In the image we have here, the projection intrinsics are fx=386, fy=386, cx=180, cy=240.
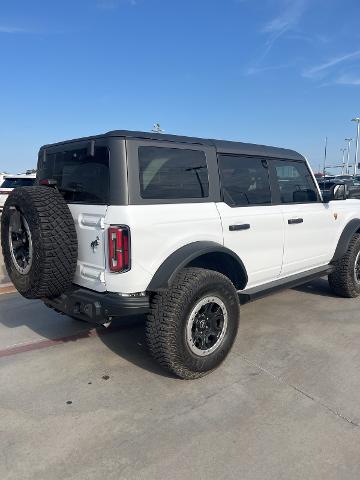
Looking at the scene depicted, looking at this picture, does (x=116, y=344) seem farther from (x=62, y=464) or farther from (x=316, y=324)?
(x=316, y=324)

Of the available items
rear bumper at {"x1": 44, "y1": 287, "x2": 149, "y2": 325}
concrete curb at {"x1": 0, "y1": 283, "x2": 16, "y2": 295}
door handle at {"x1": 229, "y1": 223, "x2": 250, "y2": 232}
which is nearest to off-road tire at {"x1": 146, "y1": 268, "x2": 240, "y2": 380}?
rear bumper at {"x1": 44, "y1": 287, "x2": 149, "y2": 325}

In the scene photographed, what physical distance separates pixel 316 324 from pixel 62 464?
9.95ft

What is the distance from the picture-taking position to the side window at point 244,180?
3537 mm

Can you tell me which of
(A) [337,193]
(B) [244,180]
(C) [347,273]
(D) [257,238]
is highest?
(B) [244,180]

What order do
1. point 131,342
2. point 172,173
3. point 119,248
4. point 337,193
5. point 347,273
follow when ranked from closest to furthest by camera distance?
point 119,248
point 172,173
point 131,342
point 337,193
point 347,273

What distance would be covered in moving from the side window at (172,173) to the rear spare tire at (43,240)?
0.67m

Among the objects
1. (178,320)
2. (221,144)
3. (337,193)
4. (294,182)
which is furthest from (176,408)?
(337,193)

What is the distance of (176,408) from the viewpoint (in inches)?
108

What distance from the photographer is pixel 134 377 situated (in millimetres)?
3166

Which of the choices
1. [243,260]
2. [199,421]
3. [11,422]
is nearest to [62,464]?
[11,422]

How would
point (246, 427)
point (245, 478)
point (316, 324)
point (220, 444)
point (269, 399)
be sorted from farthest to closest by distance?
point (316, 324) < point (269, 399) < point (246, 427) < point (220, 444) < point (245, 478)

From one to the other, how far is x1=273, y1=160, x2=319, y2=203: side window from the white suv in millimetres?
463

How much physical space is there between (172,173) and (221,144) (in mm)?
722

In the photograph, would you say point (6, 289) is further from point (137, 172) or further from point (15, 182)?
point (15, 182)
